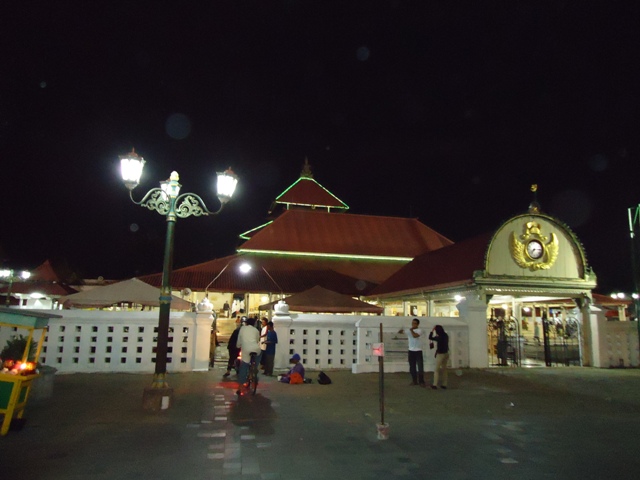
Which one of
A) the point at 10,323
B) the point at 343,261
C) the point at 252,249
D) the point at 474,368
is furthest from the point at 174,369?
the point at 343,261

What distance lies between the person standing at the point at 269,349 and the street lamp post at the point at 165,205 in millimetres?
3524

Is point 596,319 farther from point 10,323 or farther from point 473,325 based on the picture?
point 10,323

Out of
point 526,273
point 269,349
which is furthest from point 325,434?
point 526,273

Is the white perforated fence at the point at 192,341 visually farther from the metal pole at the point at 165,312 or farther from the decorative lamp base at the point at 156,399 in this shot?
the decorative lamp base at the point at 156,399

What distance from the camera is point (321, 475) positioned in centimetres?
511

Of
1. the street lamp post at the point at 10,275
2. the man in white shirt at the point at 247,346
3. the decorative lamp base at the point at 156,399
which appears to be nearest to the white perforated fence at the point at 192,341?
the man in white shirt at the point at 247,346

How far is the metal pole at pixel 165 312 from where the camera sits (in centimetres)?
850

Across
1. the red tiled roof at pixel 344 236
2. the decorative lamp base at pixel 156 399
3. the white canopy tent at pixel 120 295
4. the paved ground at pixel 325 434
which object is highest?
the red tiled roof at pixel 344 236

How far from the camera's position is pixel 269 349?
12320mm

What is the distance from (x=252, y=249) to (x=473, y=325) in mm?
18715

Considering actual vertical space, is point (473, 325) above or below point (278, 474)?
above

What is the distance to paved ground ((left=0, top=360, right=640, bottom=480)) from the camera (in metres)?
5.29

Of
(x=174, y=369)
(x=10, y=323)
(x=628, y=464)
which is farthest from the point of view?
(x=174, y=369)

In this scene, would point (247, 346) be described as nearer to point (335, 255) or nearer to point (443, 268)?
point (443, 268)
